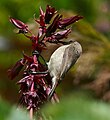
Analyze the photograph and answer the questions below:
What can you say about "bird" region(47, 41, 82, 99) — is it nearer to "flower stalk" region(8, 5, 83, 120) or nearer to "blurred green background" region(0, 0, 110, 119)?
"flower stalk" region(8, 5, 83, 120)

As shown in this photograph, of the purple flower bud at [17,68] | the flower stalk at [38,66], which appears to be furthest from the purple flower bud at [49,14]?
the purple flower bud at [17,68]

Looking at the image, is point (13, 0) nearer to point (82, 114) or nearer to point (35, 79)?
point (35, 79)

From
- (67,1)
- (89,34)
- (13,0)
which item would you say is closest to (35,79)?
(89,34)

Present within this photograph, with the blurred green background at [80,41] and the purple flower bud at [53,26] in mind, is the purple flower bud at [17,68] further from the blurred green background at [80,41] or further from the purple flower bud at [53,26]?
the blurred green background at [80,41]

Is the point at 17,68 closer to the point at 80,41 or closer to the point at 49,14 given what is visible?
the point at 49,14

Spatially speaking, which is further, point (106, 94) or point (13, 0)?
point (13, 0)

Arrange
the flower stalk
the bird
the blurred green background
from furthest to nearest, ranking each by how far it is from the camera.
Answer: the blurred green background < the bird < the flower stalk

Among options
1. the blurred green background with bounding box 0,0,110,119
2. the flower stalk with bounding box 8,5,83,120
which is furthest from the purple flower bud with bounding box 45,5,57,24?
the blurred green background with bounding box 0,0,110,119
